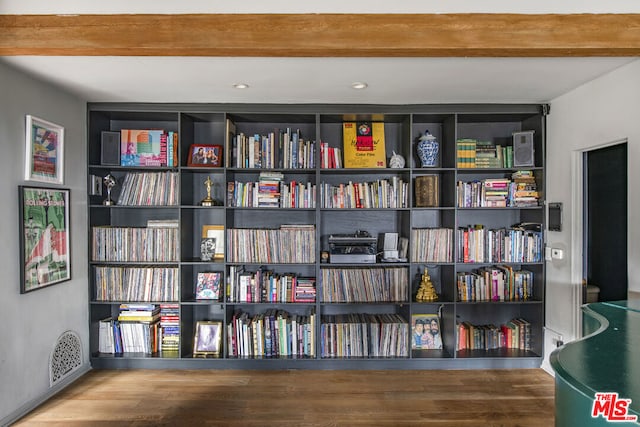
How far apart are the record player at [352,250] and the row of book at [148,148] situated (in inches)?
62.6

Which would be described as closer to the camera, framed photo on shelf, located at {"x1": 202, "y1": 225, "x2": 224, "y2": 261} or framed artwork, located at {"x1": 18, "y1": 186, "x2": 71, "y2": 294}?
framed artwork, located at {"x1": 18, "y1": 186, "x2": 71, "y2": 294}

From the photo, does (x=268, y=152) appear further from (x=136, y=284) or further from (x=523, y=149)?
(x=523, y=149)

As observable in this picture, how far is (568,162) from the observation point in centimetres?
319

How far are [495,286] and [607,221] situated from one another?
105cm

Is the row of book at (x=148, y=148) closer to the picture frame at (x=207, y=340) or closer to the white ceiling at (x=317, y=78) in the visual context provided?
the white ceiling at (x=317, y=78)

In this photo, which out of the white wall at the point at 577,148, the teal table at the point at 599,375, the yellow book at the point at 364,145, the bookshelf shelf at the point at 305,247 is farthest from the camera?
the yellow book at the point at 364,145

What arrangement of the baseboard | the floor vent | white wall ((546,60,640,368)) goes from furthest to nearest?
1. the floor vent
2. the baseboard
3. white wall ((546,60,640,368))

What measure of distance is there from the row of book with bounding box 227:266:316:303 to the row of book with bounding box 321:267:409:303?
160 millimetres

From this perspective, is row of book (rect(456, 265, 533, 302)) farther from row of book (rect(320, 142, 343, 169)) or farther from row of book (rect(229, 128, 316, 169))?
row of book (rect(229, 128, 316, 169))

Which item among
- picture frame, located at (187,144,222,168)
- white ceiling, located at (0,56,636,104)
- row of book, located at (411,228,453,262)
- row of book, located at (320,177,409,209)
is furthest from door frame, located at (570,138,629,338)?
picture frame, located at (187,144,222,168)

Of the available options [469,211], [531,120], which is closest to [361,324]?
[469,211]

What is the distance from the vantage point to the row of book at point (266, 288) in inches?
139

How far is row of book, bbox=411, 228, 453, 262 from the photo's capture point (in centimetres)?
353

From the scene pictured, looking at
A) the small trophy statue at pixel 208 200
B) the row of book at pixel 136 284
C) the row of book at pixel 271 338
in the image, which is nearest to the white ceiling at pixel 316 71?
the small trophy statue at pixel 208 200
